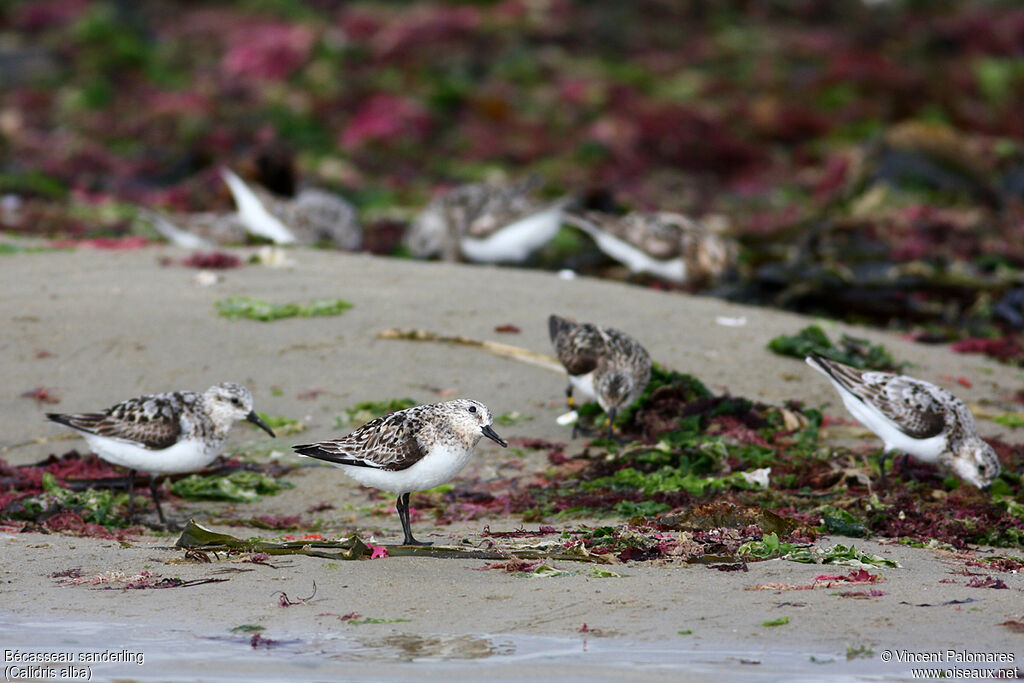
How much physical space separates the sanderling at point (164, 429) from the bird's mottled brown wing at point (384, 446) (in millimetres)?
1010

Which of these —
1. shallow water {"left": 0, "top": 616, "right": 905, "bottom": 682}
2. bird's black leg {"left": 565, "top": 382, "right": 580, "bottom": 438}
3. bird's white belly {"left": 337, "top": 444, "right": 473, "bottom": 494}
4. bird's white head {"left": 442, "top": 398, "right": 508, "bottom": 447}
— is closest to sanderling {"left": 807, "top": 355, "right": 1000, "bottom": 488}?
bird's black leg {"left": 565, "top": 382, "right": 580, "bottom": 438}

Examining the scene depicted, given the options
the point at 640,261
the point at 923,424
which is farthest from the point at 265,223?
the point at 923,424

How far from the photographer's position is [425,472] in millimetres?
7762

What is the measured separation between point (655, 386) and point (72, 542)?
4830 mm

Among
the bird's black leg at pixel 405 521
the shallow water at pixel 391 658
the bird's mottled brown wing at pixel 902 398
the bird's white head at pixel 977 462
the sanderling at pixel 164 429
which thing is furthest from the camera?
the bird's mottled brown wing at pixel 902 398

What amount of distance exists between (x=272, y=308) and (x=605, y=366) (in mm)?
3516

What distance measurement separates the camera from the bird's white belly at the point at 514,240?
16.5 metres

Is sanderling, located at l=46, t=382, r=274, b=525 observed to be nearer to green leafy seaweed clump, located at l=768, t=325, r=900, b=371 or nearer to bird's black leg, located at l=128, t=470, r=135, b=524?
bird's black leg, located at l=128, t=470, r=135, b=524

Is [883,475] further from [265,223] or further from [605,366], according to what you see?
[265,223]

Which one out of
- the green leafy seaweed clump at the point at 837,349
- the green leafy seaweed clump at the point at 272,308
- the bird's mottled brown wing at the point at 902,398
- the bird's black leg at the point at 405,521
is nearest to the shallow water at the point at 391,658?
the bird's black leg at the point at 405,521

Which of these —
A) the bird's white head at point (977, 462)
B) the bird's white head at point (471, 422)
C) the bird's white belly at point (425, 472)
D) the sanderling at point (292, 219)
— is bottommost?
the sanderling at point (292, 219)

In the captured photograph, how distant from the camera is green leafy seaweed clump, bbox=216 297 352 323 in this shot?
11.9 metres

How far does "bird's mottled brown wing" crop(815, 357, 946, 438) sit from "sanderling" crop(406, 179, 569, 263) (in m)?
7.26

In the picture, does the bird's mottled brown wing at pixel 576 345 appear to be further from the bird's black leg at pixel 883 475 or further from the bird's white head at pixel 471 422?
the bird's white head at pixel 471 422
